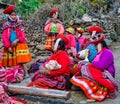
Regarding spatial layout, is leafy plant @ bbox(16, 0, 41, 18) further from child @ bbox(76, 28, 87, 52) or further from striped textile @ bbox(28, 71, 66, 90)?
striped textile @ bbox(28, 71, 66, 90)

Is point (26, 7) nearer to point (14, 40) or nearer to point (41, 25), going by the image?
point (41, 25)

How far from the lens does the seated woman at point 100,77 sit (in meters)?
6.86

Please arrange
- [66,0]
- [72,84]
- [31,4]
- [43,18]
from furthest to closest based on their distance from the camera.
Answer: [31,4], [66,0], [43,18], [72,84]

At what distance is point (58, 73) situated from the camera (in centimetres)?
714

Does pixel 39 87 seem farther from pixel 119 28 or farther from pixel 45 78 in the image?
pixel 119 28

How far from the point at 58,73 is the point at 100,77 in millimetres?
782

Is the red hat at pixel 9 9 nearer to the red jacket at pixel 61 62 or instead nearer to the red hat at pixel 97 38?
the red jacket at pixel 61 62

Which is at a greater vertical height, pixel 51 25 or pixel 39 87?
pixel 51 25

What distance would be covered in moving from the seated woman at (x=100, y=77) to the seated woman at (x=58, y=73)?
306 mm

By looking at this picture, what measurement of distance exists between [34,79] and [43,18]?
5995 mm

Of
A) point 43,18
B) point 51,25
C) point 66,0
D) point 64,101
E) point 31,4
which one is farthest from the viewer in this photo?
point 31,4

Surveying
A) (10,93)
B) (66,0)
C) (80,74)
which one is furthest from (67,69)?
(66,0)

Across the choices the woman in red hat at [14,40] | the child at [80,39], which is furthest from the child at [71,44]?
the woman in red hat at [14,40]

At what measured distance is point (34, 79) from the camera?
7406mm
